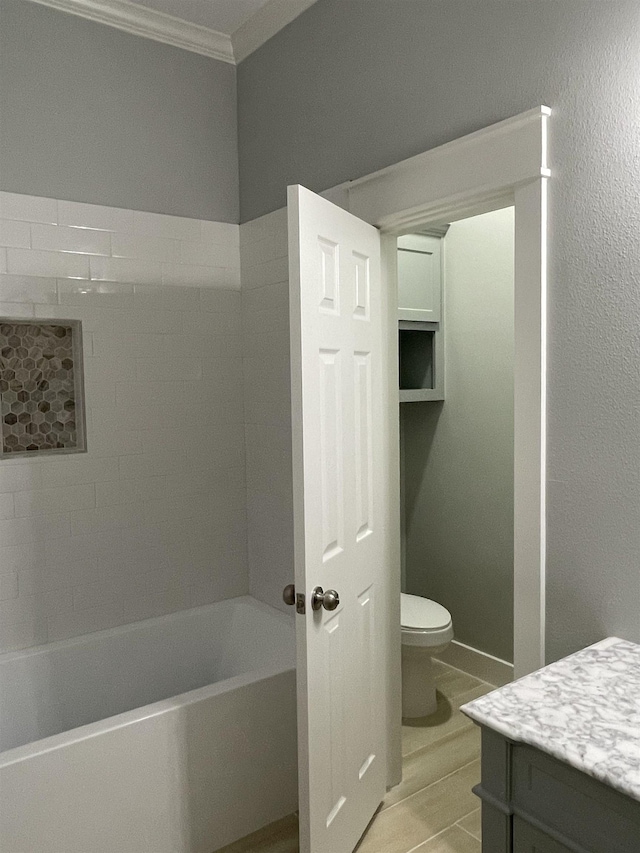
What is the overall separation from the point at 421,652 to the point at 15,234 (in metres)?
2.34

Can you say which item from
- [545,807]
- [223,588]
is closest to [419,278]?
[223,588]

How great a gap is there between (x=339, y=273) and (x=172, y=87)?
145cm

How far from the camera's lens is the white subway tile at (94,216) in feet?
8.59

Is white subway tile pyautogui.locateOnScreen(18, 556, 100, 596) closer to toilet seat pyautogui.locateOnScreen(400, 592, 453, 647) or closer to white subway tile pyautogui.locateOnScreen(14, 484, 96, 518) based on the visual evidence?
white subway tile pyautogui.locateOnScreen(14, 484, 96, 518)

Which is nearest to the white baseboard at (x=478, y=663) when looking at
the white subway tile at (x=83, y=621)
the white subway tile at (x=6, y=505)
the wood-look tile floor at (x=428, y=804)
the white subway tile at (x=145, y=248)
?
the wood-look tile floor at (x=428, y=804)

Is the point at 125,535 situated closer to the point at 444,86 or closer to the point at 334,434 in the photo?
the point at 334,434

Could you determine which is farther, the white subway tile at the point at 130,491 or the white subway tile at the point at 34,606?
the white subway tile at the point at 130,491

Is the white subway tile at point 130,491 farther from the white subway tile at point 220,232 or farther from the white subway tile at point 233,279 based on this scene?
the white subway tile at point 220,232

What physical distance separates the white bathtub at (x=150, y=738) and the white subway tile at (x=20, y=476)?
2.01ft

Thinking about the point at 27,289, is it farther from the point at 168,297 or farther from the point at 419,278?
the point at 419,278

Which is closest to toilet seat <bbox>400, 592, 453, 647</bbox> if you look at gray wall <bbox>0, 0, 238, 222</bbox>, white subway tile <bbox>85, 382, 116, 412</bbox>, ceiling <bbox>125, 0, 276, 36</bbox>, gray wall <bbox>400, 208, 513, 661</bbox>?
gray wall <bbox>400, 208, 513, 661</bbox>

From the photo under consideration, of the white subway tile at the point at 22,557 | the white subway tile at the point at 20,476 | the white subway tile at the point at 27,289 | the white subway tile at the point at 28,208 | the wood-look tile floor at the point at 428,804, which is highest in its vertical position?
the white subway tile at the point at 28,208

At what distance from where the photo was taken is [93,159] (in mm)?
2676

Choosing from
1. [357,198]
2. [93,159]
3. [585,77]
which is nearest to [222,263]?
[93,159]
